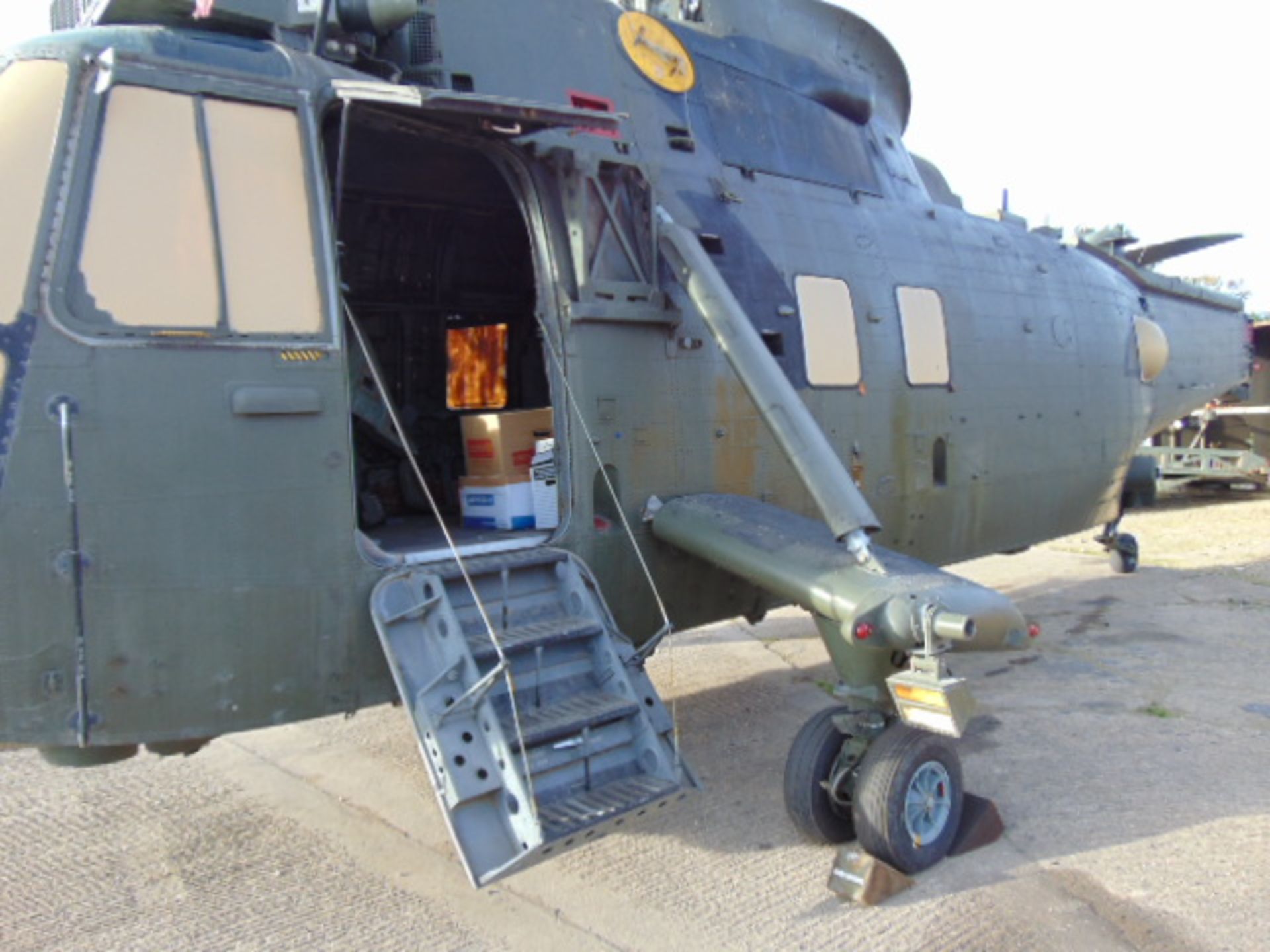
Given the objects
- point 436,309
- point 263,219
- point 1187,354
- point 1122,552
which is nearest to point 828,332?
point 436,309

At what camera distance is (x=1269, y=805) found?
5047 mm

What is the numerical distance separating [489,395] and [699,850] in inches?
130

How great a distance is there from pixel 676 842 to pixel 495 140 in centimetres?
333

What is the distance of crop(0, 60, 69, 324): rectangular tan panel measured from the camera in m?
3.44

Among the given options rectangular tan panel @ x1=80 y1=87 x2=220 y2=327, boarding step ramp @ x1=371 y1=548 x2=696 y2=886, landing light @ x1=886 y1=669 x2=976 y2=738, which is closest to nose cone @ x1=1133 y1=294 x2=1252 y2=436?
landing light @ x1=886 y1=669 x2=976 y2=738

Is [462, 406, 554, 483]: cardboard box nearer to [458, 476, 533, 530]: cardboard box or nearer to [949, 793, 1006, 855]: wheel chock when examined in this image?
[458, 476, 533, 530]: cardboard box

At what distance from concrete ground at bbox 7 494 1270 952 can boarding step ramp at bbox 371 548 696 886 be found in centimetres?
37

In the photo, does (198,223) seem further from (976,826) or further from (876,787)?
(976,826)

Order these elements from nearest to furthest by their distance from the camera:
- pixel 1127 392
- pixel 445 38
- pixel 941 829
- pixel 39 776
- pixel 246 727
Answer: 1. pixel 246 727
2. pixel 941 829
3. pixel 445 38
4. pixel 39 776
5. pixel 1127 392

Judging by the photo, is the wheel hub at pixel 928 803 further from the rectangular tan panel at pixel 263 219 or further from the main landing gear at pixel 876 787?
the rectangular tan panel at pixel 263 219

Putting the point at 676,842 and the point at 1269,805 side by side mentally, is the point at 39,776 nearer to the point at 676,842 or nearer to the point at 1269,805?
the point at 676,842

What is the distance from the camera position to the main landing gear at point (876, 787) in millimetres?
4371

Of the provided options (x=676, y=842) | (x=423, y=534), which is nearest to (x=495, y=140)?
(x=423, y=534)

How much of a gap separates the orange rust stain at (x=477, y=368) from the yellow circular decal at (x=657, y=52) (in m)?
1.89
